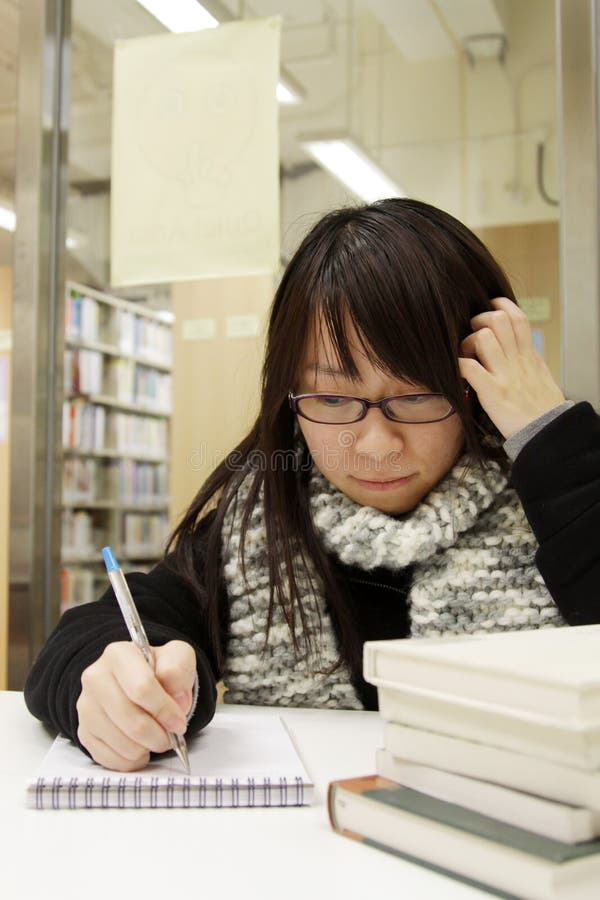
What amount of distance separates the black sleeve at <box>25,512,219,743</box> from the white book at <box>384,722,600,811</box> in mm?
293

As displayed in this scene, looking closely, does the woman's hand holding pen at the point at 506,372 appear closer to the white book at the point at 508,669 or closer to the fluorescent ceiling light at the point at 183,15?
the white book at the point at 508,669

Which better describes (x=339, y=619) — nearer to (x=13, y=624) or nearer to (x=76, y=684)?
(x=76, y=684)

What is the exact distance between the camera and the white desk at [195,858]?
0.50 m

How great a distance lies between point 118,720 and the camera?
2.28ft

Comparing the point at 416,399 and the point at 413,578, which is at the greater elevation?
the point at 416,399

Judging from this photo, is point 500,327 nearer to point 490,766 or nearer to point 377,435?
point 377,435

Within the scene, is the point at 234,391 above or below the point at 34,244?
below

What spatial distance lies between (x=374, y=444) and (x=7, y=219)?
104 cm

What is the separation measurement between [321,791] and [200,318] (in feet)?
3.58

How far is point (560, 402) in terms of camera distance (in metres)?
1.11

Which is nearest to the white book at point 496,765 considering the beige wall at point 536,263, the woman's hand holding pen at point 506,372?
the woman's hand holding pen at point 506,372

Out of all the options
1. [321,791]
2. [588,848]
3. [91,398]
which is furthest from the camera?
[91,398]

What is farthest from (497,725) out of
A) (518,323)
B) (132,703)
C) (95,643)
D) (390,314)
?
(518,323)

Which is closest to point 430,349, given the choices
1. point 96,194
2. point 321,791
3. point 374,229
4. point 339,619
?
point 374,229
